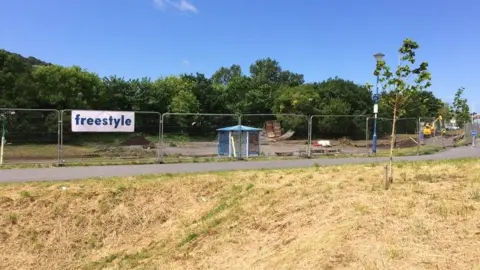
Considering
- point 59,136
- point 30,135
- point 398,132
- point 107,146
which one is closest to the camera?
point 59,136

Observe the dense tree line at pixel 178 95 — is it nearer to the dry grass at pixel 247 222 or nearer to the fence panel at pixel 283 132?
the fence panel at pixel 283 132

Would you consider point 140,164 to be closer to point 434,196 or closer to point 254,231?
point 254,231

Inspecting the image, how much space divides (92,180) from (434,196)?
895 centimetres

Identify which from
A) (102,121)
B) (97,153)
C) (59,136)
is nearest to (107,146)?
(97,153)

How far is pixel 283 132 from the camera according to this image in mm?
41125

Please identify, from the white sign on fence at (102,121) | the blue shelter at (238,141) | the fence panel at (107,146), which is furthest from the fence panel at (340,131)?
the white sign on fence at (102,121)

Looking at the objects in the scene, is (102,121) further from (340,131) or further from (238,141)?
(340,131)

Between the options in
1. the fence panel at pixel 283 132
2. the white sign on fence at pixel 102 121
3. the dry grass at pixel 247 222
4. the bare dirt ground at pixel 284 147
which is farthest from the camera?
the fence panel at pixel 283 132

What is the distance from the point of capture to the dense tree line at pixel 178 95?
138 feet

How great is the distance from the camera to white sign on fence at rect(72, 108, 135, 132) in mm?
18328

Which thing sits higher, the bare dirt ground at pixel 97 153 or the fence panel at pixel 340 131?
the fence panel at pixel 340 131

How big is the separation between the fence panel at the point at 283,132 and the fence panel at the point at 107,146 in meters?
8.62

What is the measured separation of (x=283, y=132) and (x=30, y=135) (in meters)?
26.0

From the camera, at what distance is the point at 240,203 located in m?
10.3
